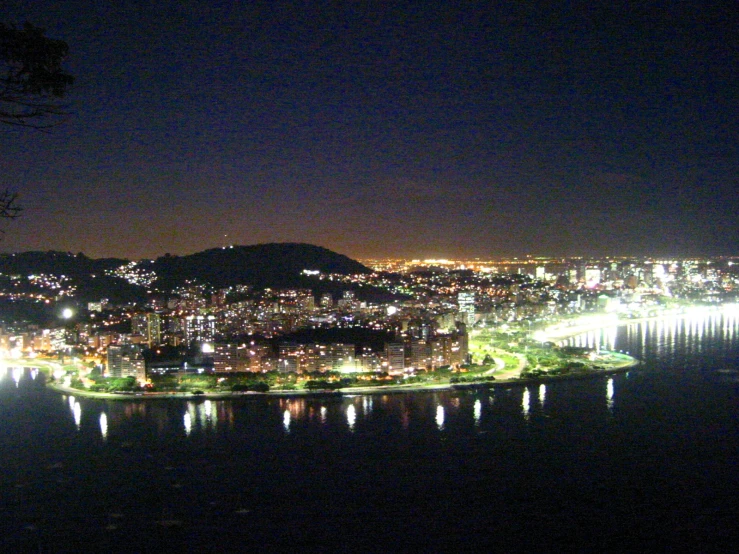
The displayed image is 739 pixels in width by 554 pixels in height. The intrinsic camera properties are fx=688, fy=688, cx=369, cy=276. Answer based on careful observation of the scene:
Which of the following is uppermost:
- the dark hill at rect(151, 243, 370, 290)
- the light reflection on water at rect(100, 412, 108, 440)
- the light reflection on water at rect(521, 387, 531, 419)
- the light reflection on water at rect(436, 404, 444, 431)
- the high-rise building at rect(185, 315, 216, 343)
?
the dark hill at rect(151, 243, 370, 290)

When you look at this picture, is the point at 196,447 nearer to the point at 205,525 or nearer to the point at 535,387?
the point at 205,525

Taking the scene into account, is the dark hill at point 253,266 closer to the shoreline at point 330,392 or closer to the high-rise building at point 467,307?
the high-rise building at point 467,307

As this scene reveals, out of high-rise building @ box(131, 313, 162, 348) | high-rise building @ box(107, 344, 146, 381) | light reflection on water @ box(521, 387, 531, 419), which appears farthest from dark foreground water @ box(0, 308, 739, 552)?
high-rise building @ box(131, 313, 162, 348)

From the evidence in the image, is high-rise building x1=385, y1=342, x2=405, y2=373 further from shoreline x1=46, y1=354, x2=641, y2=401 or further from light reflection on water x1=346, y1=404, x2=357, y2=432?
light reflection on water x1=346, y1=404, x2=357, y2=432

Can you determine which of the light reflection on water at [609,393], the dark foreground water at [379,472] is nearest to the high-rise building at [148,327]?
the dark foreground water at [379,472]

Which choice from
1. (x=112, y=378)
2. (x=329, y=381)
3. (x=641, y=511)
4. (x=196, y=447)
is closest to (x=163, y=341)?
(x=112, y=378)

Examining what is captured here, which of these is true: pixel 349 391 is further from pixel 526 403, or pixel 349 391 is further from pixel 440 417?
pixel 526 403
